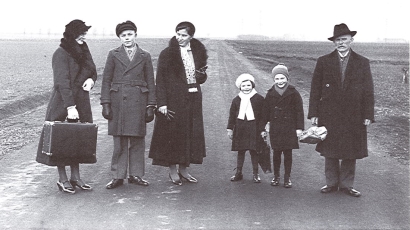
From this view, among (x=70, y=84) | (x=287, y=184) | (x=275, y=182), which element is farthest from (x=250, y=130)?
(x=70, y=84)

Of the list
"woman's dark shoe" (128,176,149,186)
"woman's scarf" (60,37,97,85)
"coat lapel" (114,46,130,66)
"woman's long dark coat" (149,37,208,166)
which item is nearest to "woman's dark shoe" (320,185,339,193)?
"woman's long dark coat" (149,37,208,166)

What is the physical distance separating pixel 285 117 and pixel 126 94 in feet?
6.66

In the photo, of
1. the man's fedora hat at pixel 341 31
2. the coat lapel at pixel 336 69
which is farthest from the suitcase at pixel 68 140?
the man's fedora hat at pixel 341 31

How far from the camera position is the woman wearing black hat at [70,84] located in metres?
6.72

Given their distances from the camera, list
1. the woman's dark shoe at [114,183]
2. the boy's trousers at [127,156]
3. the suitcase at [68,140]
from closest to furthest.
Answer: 1. the suitcase at [68,140]
2. the woman's dark shoe at [114,183]
3. the boy's trousers at [127,156]

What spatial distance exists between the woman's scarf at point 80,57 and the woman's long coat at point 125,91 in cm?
25

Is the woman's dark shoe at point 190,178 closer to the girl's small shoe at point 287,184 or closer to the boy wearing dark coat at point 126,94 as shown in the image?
the boy wearing dark coat at point 126,94

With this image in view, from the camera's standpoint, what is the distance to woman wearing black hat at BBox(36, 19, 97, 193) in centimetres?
672

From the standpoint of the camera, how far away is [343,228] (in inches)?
218

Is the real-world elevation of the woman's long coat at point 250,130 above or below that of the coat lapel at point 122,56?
below

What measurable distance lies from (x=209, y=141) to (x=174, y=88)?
11.0 ft

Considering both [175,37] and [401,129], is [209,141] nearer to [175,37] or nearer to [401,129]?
[175,37]

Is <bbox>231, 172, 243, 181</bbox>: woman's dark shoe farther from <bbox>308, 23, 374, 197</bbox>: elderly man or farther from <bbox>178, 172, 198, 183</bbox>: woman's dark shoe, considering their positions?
<bbox>308, 23, 374, 197</bbox>: elderly man

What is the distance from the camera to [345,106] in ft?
22.7
